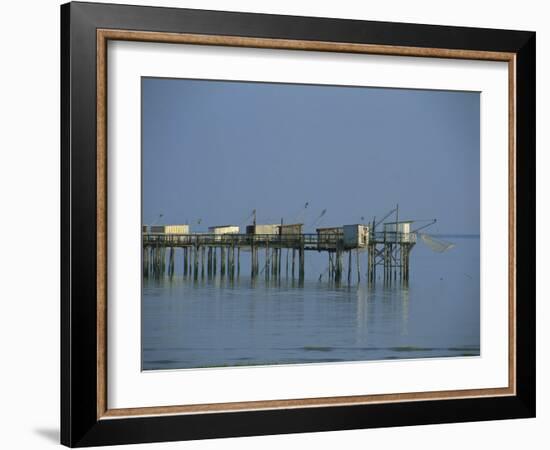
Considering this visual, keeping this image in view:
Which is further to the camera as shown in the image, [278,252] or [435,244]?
[435,244]

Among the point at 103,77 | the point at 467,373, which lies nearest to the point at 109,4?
the point at 103,77

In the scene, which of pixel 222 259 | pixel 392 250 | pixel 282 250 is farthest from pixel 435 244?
pixel 222 259

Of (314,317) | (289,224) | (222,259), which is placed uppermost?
(289,224)

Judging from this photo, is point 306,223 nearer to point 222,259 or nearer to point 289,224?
point 289,224

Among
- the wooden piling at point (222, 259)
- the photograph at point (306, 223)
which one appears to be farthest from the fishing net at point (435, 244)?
Result: the wooden piling at point (222, 259)

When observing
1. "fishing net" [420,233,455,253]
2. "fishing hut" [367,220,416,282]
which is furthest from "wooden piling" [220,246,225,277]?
"fishing net" [420,233,455,253]

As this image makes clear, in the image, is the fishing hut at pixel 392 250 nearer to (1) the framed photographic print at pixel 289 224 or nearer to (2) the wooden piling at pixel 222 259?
(1) the framed photographic print at pixel 289 224
